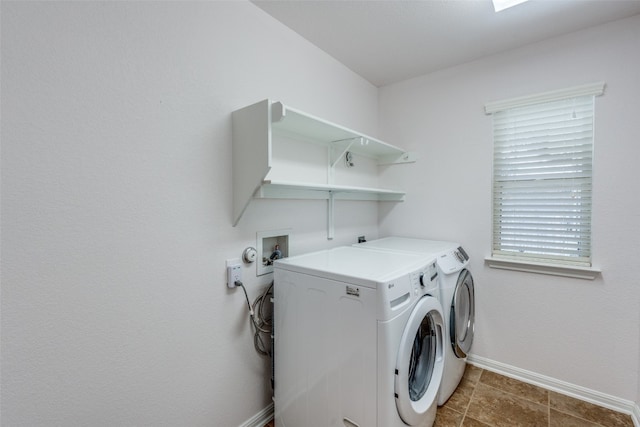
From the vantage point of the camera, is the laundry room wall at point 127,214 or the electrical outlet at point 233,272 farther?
the electrical outlet at point 233,272

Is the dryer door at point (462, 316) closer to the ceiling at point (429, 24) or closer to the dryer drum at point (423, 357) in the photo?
the dryer drum at point (423, 357)

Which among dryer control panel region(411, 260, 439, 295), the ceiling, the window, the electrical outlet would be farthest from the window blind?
the electrical outlet

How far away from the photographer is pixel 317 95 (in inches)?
79.7

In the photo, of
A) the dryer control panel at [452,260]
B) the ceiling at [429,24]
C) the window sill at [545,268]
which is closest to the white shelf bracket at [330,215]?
the dryer control panel at [452,260]

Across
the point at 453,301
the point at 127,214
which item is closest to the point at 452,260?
the point at 453,301

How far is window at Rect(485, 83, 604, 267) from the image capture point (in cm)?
183

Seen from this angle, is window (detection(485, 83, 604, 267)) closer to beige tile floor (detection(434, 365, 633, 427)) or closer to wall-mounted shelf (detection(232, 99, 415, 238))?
wall-mounted shelf (detection(232, 99, 415, 238))

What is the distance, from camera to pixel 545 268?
1.94 metres

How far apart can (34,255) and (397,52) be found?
7.73 feet

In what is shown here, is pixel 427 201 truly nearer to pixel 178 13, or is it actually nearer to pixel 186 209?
pixel 186 209

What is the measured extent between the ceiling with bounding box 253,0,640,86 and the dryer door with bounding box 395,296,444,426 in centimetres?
166

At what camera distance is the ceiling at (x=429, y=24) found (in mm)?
1590

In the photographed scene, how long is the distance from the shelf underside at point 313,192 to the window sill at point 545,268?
3.01 ft

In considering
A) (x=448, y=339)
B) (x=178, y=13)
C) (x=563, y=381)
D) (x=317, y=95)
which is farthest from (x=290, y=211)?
(x=563, y=381)
